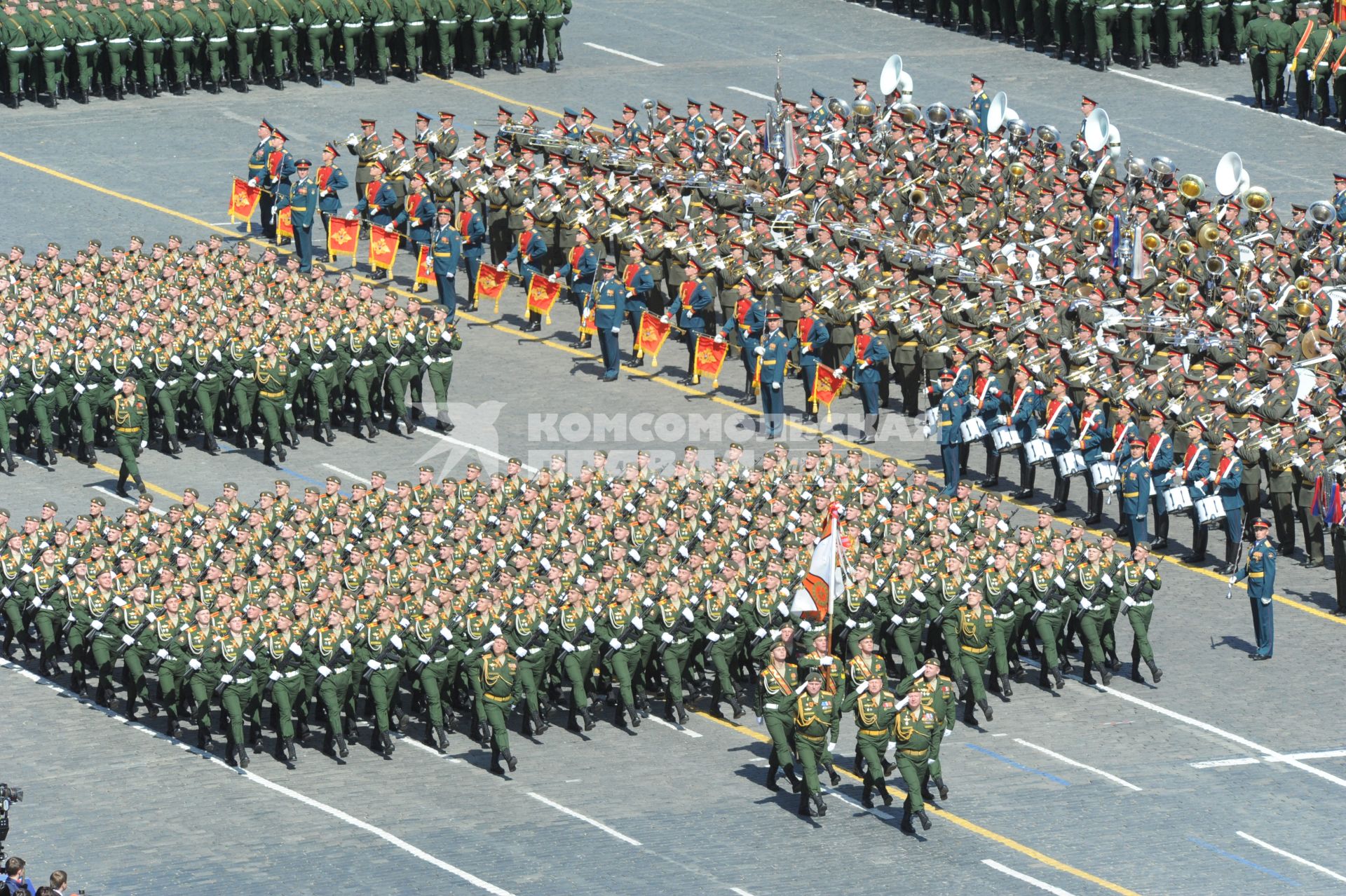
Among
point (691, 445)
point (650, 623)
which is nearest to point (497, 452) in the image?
point (691, 445)

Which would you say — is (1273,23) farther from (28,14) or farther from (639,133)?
(28,14)

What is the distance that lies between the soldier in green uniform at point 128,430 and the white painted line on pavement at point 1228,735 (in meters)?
15.8

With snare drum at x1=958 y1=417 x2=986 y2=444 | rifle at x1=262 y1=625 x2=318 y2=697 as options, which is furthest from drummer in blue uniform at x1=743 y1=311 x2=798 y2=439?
rifle at x1=262 y1=625 x2=318 y2=697

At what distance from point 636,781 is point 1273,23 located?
33.1 meters

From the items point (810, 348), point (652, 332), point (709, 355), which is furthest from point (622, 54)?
point (810, 348)

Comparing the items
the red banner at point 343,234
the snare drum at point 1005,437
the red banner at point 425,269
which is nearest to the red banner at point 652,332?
the red banner at point 425,269

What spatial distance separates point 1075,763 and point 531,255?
19.3 m

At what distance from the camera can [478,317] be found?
184 feet

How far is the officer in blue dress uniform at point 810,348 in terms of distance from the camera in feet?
168

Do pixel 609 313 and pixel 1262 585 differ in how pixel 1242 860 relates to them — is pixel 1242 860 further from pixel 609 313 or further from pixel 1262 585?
pixel 609 313

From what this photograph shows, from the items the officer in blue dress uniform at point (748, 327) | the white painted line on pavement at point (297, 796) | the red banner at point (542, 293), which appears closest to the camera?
the white painted line on pavement at point (297, 796)

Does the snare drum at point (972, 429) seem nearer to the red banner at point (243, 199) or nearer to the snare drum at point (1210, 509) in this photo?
the snare drum at point (1210, 509)

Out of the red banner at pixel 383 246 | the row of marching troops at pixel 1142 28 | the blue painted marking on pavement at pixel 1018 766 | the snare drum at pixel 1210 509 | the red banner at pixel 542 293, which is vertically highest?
the row of marching troops at pixel 1142 28

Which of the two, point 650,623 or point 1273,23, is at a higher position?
point 1273,23
